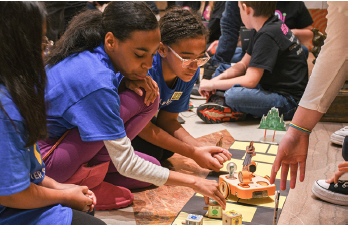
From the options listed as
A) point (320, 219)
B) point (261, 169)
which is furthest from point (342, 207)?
point (261, 169)

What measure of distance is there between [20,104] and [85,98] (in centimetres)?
41

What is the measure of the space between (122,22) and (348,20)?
2.58 feet

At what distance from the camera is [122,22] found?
134cm

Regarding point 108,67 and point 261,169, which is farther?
point 261,169

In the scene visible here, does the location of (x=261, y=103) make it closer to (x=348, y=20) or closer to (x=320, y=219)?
(x=320, y=219)

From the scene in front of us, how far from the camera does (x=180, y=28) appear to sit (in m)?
1.66

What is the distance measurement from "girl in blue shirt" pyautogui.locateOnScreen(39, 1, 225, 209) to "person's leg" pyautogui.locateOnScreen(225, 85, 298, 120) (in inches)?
56.6

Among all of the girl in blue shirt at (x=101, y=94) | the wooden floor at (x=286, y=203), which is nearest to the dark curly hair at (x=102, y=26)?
the girl in blue shirt at (x=101, y=94)

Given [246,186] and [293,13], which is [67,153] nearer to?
[246,186]

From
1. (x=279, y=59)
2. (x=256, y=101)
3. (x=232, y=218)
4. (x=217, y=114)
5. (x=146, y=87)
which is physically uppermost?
(x=146, y=87)

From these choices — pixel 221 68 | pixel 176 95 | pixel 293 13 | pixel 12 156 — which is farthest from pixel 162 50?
pixel 293 13

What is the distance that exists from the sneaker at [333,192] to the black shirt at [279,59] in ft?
4.08

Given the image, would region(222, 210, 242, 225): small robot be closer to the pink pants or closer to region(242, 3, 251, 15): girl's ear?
the pink pants

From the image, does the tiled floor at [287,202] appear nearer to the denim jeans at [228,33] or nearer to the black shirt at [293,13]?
the denim jeans at [228,33]
